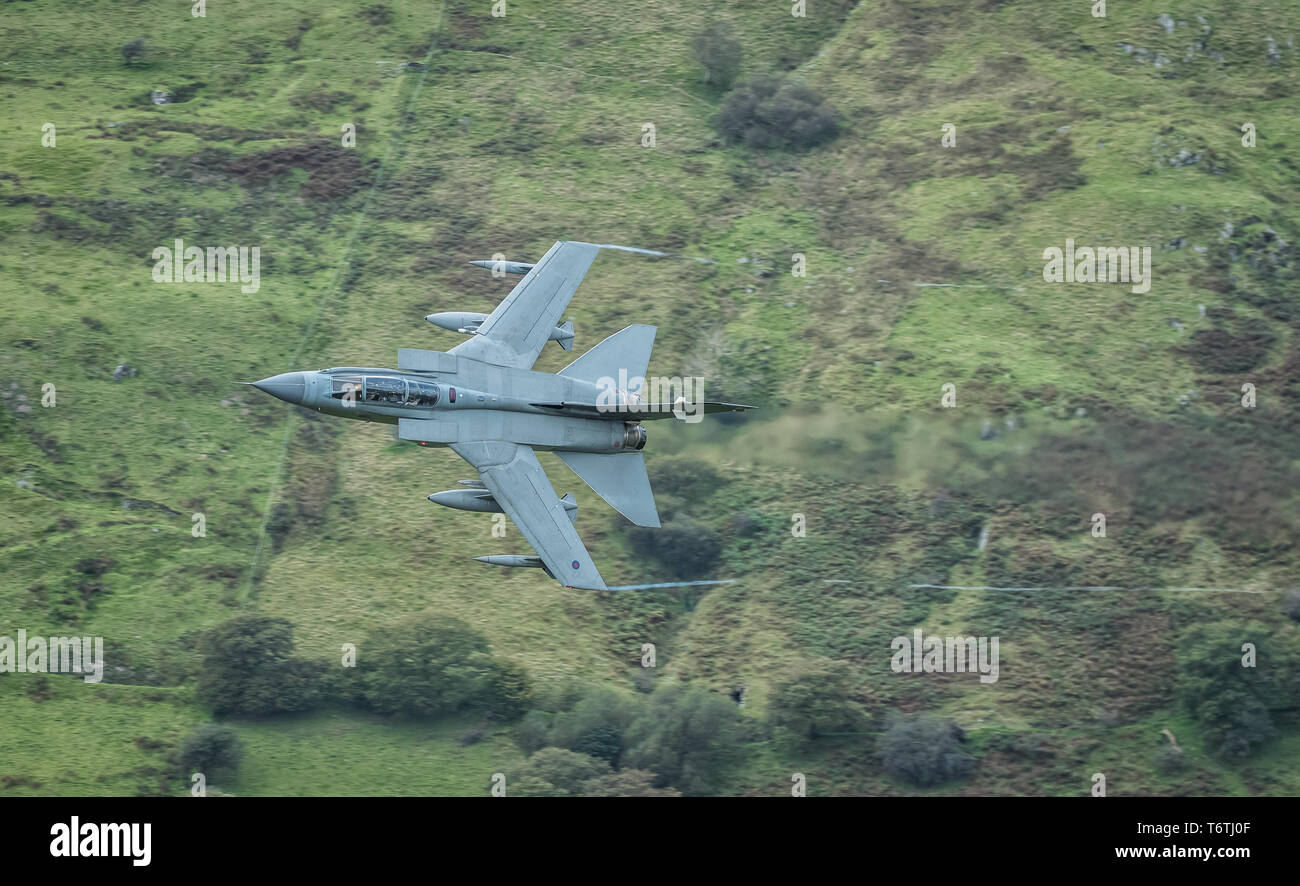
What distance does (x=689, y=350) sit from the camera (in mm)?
78188

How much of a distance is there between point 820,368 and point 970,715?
19.4 m

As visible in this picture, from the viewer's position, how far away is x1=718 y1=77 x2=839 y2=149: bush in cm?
9244

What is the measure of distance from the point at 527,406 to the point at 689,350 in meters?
27.5

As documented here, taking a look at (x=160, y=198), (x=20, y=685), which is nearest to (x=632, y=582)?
(x=20, y=685)

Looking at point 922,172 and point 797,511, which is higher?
point 922,172

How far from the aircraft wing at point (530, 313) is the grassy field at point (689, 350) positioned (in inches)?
765

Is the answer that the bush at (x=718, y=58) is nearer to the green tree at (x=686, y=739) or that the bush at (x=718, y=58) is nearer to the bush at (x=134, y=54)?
the bush at (x=134, y=54)

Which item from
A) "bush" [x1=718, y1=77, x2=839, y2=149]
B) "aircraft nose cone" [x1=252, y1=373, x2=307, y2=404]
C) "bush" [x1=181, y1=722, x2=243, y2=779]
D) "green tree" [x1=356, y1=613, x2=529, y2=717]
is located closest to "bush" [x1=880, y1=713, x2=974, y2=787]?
"green tree" [x1=356, y1=613, x2=529, y2=717]

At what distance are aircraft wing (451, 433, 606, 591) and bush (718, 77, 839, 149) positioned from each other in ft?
149

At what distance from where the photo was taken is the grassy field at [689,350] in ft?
225

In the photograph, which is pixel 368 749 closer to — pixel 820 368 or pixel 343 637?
pixel 343 637

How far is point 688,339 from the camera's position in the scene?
258ft

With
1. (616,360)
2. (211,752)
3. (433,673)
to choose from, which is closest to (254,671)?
(211,752)

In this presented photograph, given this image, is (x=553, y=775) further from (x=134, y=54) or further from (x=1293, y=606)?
(x=134, y=54)
